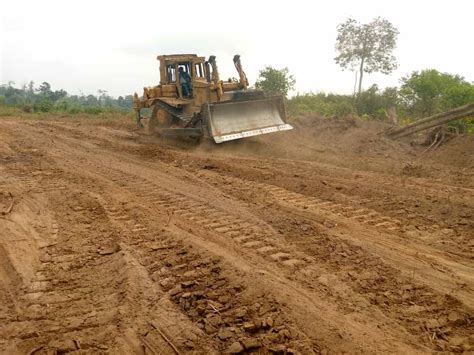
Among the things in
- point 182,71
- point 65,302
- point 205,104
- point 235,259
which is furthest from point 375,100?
point 65,302

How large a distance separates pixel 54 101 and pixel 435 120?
31543mm

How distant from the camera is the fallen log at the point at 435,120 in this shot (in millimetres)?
10828

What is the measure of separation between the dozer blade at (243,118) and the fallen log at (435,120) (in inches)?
123

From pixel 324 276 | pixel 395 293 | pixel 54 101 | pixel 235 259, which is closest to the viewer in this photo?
pixel 395 293

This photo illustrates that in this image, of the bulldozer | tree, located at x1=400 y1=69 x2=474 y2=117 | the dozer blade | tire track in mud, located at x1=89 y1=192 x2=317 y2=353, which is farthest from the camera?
tree, located at x1=400 y1=69 x2=474 y2=117

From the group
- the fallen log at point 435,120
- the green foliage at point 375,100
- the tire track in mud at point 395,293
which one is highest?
the green foliage at point 375,100

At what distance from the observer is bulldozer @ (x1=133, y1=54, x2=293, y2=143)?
11.1 metres

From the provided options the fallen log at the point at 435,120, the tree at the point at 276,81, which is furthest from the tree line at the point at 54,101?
the fallen log at the point at 435,120

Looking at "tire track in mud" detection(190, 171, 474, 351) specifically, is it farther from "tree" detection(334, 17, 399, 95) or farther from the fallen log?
"tree" detection(334, 17, 399, 95)

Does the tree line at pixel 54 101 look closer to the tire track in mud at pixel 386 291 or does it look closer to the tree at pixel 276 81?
the tree at pixel 276 81

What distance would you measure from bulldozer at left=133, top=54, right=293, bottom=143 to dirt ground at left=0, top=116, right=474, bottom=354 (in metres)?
2.69

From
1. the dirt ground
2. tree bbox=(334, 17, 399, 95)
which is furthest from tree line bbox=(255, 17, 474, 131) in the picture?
the dirt ground

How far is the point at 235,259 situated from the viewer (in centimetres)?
428

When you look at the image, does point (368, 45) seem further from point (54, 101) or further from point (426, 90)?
point (54, 101)
